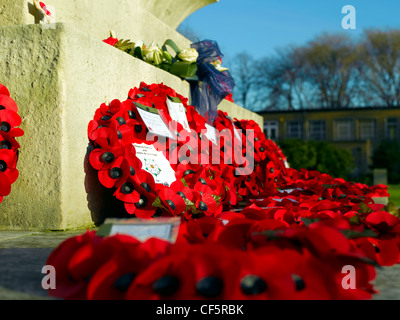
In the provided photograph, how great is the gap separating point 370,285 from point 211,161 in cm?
258

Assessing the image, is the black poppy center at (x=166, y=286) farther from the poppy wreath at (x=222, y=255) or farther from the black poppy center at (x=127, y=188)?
the black poppy center at (x=127, y=188)

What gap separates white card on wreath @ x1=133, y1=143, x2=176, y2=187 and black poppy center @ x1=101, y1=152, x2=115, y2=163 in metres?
0.18

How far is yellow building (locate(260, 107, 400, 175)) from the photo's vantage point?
29.5 meters

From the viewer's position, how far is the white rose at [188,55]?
424 centimetres

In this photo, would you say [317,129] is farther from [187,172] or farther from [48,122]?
[48,122]

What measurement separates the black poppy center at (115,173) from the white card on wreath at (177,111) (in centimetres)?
85

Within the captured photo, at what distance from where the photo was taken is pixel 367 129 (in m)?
29.9

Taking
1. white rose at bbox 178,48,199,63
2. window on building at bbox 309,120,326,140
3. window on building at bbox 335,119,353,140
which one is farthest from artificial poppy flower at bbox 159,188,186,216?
window on building at bbox 335,119,353,140

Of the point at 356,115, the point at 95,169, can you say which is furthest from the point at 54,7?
the point at 356,115

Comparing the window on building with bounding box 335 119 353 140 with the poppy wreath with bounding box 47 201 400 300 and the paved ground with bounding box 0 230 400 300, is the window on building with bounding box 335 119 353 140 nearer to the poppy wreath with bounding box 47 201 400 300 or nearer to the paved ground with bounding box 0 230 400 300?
the paved ground with bounding box 0 230 400 300

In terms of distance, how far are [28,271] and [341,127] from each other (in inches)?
1182

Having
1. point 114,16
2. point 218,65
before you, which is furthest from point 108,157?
point 114,16

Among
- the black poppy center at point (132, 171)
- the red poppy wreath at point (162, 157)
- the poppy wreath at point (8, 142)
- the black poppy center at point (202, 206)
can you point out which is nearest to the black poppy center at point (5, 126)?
the poppy wreath at point (8, 142)

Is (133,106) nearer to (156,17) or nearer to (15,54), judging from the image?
(15,54)
